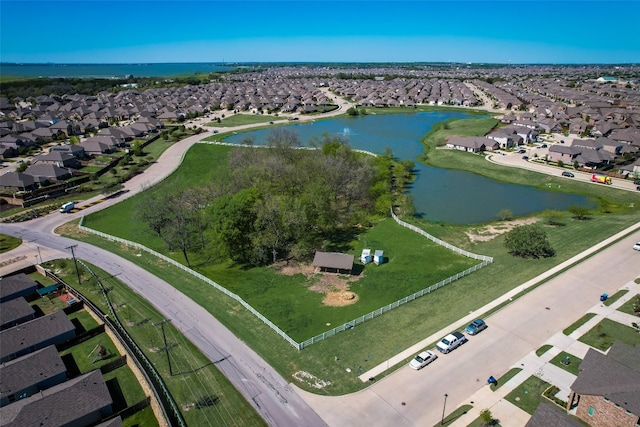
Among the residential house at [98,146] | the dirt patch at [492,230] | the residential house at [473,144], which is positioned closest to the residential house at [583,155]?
the residential house at [473,144]

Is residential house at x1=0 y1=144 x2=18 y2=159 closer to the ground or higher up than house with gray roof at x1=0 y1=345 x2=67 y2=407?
higher up

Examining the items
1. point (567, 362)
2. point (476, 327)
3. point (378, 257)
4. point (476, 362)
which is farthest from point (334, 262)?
point (567, 362)

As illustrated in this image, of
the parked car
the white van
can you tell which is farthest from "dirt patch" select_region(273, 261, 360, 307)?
the white van

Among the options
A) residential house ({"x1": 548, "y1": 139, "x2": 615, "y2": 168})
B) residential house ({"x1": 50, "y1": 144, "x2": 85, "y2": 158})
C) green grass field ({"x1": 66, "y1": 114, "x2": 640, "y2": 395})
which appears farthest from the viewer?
residential house ({"x1": 50, "y1": 144, "x2": 85, "y2": 158})

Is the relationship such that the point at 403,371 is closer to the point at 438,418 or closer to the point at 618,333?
the point at 438,418

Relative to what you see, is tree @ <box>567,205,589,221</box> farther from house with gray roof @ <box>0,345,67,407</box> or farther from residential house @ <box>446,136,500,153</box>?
house with gray roof @ <box>0,345,67,407</box>

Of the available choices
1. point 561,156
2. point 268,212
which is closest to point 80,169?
point 268,212

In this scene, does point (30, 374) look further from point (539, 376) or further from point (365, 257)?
point (539, 376)
